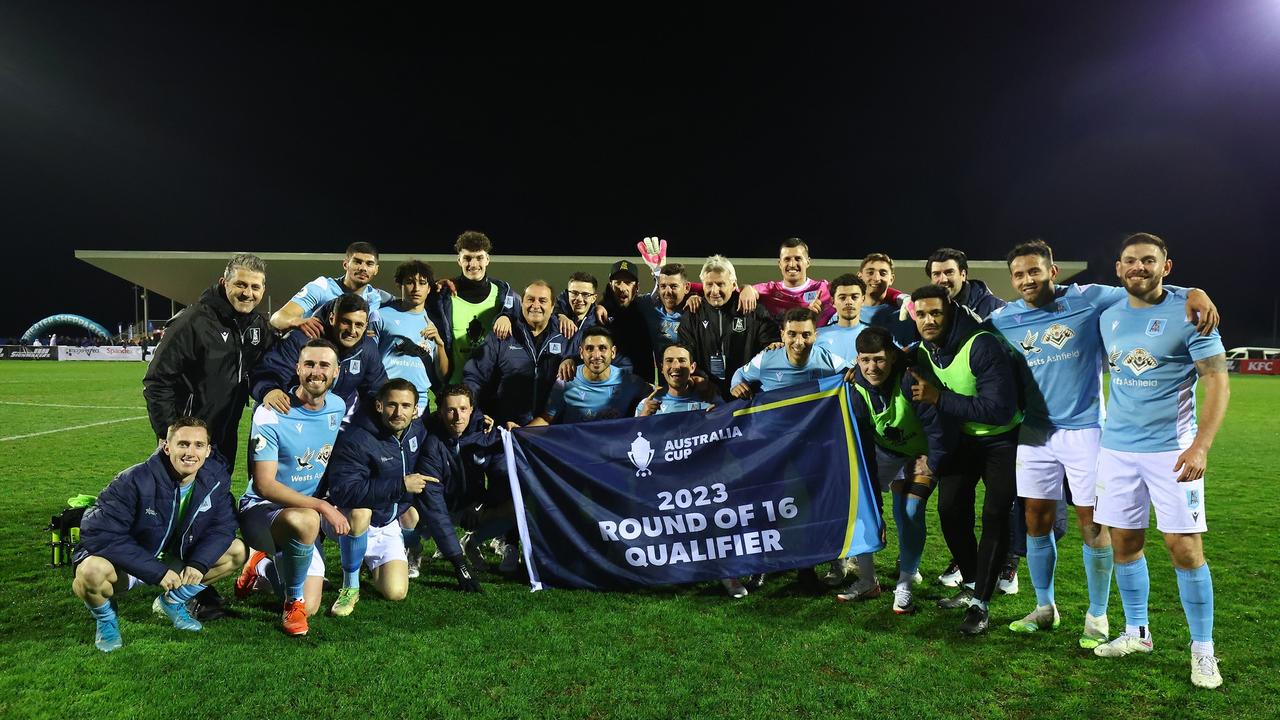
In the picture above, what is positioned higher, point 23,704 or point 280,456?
point 280,456

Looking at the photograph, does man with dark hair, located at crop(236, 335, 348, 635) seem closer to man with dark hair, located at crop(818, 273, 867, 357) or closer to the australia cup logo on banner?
the australia cup logo on banner

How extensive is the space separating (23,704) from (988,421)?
446 centimetres

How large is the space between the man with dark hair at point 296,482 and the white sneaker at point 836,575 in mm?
2872

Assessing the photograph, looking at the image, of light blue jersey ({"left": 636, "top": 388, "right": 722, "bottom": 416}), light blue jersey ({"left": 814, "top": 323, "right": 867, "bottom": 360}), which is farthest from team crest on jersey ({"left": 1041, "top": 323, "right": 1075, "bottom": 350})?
light blue jersey ({"left": 636, "top": 388, "right": 722, "bottom": 416})

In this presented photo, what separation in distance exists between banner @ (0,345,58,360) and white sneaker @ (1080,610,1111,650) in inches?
1699

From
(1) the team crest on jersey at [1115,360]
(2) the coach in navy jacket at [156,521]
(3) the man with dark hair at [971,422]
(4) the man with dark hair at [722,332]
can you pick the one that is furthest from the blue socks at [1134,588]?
(2) the coach in navy jacket at [156,521]

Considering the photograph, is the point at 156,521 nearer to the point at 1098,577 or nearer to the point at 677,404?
the point at 677,404

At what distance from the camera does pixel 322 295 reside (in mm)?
5305

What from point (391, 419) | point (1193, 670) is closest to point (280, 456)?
point (391, 419)

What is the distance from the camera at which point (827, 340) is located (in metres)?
5.06

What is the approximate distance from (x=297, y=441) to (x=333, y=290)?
160 centimetres

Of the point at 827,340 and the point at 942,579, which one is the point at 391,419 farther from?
the point at 942,579

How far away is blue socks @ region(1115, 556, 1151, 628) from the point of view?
347cm

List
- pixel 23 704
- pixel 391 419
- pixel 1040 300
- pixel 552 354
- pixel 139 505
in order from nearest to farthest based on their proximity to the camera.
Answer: pixel 23 704 → pixel 139 505 → pixel 1040 300 → pixel 391 419 → pixel 552 354
